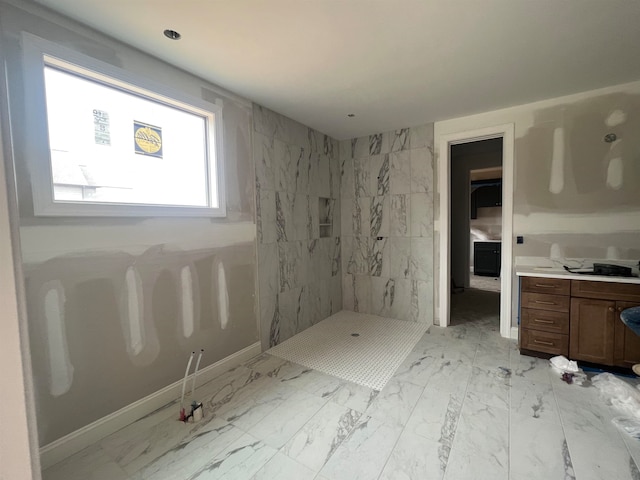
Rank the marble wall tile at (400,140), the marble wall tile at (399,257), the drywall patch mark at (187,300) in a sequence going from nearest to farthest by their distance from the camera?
the drywall patch mark at (187,300) → the marble wall tile at (400,140) → the marble wall tile at (399,257)

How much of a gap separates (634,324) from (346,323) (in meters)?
2.73

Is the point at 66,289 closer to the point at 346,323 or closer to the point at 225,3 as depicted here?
the point at 225,3

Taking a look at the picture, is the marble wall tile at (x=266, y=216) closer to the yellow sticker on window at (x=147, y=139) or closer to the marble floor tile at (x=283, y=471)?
the yellow sticker on window at (x=147, y=139)

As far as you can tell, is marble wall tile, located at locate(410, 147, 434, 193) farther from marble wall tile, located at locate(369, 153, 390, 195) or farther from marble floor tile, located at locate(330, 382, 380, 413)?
marble floor tile, located at locate(330, 382, 380, 413)

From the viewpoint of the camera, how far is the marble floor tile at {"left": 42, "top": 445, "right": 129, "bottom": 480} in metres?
1.57

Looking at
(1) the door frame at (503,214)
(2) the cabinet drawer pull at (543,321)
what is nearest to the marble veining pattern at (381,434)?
(2) the cabinet drawer pull at (543,321)

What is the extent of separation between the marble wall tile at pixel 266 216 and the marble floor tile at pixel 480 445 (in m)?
2.32

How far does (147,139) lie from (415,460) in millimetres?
2873

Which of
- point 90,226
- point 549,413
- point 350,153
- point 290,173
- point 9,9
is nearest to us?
point 9,9

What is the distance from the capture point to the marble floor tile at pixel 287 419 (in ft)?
6.00

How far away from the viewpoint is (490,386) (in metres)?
2.30

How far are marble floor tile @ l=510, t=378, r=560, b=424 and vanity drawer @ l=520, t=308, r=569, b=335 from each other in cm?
60

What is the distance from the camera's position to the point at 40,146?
5.26 ft

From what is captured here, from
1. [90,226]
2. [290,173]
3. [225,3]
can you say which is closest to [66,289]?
[90,226]
